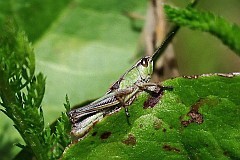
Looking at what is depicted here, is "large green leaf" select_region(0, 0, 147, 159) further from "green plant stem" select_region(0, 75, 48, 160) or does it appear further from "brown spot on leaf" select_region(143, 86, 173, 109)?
"brown spot on leaf" select_region(143, 86, 173, 109)

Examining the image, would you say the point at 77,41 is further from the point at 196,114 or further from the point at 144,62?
the point at 196,114

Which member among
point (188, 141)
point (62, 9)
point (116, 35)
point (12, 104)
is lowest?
point (188, 141)

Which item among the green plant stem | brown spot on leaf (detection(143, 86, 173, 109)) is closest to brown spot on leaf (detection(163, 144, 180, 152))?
brown spot on leaf (detection(143, 86, 173, 109))

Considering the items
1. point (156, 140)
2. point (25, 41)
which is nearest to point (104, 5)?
point (25, 41)

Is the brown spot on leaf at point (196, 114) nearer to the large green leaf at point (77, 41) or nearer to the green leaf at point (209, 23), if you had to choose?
the green leaf at point (209, 23)

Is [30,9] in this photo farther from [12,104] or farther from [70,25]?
[12,104]

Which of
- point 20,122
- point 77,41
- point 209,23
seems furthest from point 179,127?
point 77,41

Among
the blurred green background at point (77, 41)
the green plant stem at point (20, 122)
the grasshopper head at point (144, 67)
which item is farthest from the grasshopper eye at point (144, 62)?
the green plant stem at point (20, 122)
